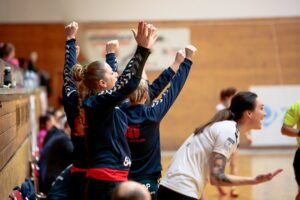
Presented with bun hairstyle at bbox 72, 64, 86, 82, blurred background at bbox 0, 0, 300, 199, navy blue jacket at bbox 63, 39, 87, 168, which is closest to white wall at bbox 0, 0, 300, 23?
blurred background at bbox 0, 0, 300, 199

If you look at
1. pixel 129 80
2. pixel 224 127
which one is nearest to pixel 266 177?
pixel 224 127

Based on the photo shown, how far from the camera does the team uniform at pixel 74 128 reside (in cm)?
464

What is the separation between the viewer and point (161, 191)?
448cm

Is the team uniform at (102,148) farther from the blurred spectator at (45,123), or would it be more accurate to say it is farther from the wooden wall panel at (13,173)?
the blurred spectator at (45,123)

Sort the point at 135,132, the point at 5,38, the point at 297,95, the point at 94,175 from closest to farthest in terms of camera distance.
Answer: the point at 94,175
the point at 135,132
the point at 297,95
the point at 5,38

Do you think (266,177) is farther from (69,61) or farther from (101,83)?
(69,61)

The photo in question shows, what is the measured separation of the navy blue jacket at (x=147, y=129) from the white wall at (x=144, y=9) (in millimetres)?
13710

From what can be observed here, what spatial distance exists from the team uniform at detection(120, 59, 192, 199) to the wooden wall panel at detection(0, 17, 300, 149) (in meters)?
13.3

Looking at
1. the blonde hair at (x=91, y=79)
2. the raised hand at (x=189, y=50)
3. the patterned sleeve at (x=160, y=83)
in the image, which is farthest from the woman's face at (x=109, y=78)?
the patterned sleeve at (x=160, y=83)

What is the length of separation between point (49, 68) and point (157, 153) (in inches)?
593

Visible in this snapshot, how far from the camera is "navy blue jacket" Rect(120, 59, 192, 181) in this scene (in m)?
4.88

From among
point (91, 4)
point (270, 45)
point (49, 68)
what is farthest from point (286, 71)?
point (49, 68)

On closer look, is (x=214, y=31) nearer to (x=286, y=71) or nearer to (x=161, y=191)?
(x=286, y=71)

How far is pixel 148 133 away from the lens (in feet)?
16.2
